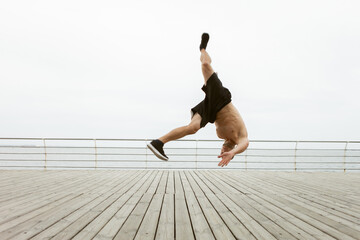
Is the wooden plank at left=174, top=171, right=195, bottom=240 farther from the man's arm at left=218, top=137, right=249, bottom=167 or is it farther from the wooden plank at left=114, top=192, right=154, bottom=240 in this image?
the man's arm at left=218, top=137, right=249, bottom=167

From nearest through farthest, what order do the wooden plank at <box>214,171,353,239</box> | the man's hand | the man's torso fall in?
the wooden plank at <box>214,171,353,239</box> → the man's hand → the man's torso

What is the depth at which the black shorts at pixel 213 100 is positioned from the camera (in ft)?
8.20

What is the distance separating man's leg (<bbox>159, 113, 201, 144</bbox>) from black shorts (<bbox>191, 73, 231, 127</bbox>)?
54 millimetres

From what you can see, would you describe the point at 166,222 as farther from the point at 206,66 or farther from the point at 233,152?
the point at 206,66

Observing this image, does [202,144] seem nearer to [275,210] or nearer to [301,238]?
[275,210]

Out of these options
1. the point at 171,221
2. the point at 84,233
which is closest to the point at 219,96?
the point at 171,221

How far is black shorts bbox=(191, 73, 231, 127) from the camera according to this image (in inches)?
98.3

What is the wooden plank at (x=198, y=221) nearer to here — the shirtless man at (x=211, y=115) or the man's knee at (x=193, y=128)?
the shirtless man at (x=211, y=115)

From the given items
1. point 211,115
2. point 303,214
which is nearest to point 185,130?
point 211,115

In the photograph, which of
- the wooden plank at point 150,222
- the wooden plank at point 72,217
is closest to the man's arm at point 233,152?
the wooden plank at point 150,222

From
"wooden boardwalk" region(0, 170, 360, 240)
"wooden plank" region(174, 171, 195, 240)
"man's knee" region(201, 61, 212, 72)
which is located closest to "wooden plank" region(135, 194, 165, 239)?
"wooden boardwalk" region(0, 170, 360, 240)

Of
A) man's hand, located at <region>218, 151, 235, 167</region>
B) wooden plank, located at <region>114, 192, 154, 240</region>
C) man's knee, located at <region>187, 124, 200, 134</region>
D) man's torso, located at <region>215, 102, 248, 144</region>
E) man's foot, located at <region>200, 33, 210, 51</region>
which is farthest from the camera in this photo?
man's foot, located at <region>200, 33, 210, 51</region>

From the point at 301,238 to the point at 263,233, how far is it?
27cm

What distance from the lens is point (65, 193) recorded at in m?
3.35
